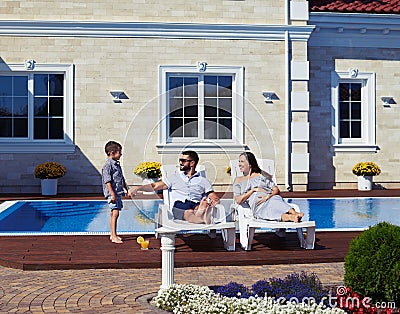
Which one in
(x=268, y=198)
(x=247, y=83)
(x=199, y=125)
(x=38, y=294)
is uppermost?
(x=247, y=83)

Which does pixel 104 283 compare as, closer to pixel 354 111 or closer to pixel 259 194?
pixel 259 194

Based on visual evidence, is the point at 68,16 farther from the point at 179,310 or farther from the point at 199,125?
the point at 179,310

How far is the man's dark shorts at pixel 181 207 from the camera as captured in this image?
8406 millimetres

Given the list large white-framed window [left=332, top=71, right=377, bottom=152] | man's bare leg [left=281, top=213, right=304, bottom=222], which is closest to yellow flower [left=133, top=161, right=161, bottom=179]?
large white-framed window [left=332, top=71, right=377, bottom=152]

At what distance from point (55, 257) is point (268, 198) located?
9.26 feet

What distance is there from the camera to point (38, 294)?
5957 millimetres

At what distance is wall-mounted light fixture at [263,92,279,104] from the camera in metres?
17.0

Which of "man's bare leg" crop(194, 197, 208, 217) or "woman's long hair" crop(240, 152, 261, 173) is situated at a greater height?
"woman's long hair" crop(240, 152, 261, 173)

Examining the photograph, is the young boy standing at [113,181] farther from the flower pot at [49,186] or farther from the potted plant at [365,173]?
the potted plant at [365,173]

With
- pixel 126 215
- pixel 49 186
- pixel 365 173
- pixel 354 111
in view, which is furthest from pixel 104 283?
pixel 354 111

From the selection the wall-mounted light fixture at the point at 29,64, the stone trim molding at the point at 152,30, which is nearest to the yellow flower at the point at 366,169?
the stone trim molding at the point at 152,30

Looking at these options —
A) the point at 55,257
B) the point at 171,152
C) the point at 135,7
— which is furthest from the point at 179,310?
the point at 135,7

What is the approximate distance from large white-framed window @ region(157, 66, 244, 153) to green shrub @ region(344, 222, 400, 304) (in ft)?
38.5

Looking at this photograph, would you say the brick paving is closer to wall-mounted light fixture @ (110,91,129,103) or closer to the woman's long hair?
the woman's long hair
